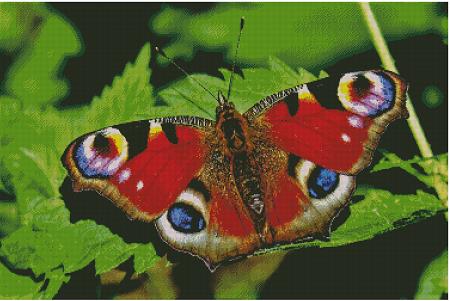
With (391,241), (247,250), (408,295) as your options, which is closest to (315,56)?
(391,241)

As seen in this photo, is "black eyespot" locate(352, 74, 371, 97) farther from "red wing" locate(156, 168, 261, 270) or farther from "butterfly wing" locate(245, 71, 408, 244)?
"red wing" locate(156, 168, 261, 270)

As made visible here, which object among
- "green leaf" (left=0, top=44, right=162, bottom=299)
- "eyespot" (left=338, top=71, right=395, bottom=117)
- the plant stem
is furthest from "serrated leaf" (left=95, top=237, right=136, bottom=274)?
the plant stem

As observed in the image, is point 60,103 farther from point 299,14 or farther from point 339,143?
point 339,143

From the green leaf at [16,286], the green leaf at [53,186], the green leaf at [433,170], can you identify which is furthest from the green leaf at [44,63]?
the green leaf at [433,170]

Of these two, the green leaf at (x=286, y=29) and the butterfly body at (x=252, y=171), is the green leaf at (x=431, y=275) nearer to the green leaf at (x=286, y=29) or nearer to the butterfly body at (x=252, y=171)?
the butterfly body at (x=252, y=171)

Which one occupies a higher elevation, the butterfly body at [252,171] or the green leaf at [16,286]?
the butterfly body at [252,171]

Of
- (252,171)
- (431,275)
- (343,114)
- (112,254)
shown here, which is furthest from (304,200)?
(431,275)

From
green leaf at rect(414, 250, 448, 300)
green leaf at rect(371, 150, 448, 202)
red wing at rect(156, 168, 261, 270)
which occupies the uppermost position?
green leaf at rect(371, 150, 448, 202)
